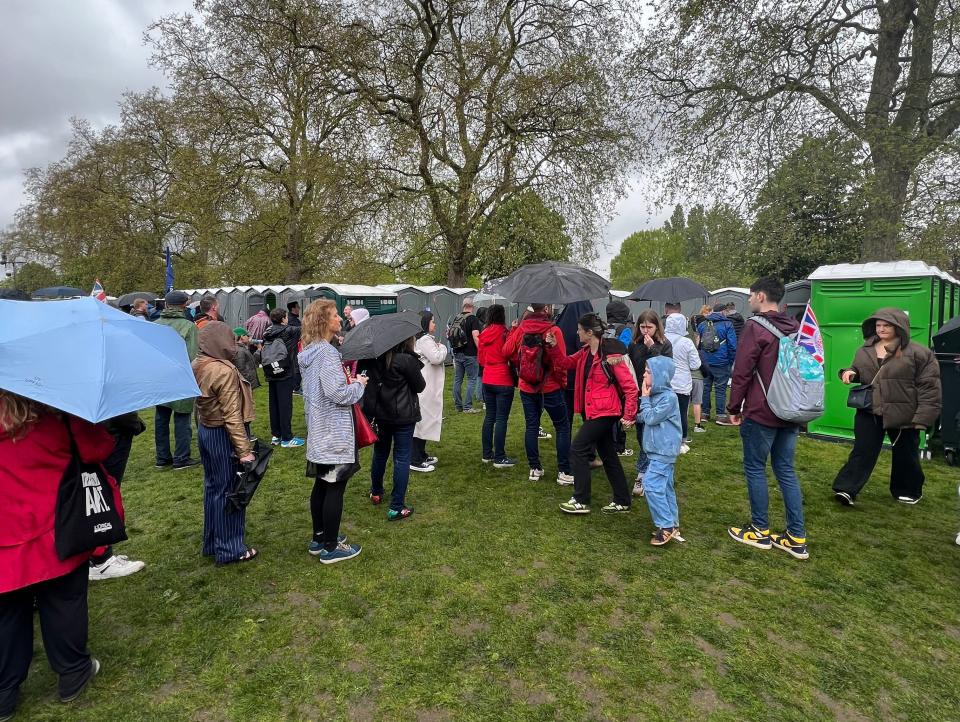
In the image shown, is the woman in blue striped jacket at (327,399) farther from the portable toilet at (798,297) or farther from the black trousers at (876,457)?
the portable toilet at (798,297)

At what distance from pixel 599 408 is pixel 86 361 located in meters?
3.46

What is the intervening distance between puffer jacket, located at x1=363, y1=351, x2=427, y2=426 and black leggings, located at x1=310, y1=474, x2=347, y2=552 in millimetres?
739

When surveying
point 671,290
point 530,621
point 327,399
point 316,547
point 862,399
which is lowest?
point 530,621

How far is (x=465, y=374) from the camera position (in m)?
9.33

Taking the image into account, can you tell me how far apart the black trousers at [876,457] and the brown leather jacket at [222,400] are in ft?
17.3

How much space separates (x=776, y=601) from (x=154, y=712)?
11.5 feet

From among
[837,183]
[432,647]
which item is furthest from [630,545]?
[837,183]

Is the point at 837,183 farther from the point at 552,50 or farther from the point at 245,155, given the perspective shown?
the point at 245,155

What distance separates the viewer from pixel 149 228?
24.5 m

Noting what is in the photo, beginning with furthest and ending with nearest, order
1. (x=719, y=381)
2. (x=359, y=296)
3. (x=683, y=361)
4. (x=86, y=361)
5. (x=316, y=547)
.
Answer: (x=359, y=296) < (x=719, y=381) < (x=683, y=361) < (x=316, y=547) < (x=86, y=361)

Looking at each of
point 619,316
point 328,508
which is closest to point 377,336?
point 328,508

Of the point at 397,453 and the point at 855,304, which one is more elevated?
the point at 855,304

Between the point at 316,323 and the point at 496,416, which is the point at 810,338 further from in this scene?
the point at 316,323

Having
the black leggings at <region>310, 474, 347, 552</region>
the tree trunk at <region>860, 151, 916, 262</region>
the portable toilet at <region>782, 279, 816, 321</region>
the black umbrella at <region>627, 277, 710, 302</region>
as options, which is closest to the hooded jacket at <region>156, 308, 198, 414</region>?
the black leggings at <region>310, 474, 347, 552</region>
